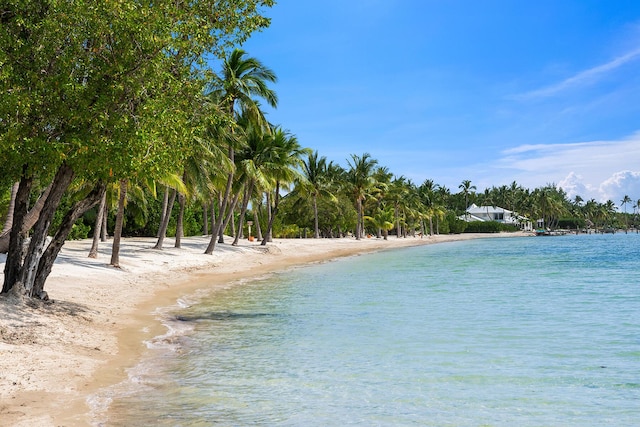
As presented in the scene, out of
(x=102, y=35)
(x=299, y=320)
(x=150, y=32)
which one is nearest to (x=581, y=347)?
(x=299, y=320)

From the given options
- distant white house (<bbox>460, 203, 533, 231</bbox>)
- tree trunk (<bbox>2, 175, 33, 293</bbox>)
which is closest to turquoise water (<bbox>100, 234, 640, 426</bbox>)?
tree trunk (<bbox>2, 175, 33, 293</bbox>)

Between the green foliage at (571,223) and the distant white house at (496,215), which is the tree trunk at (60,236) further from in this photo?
the green foliage at (571,223)

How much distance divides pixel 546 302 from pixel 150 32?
14002 mm

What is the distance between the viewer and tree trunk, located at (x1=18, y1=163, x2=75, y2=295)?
10633 mm

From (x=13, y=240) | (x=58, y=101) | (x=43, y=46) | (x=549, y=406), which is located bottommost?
(x=549, y=406)

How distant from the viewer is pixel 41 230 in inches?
419

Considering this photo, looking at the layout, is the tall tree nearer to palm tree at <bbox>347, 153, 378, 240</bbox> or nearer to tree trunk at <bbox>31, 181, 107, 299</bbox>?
tree trunk at <bbox>31, 181, 107, 299</bbox>

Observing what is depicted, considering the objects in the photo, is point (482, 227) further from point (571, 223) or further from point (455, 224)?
point (571, 223)

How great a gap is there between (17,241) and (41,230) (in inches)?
25.4

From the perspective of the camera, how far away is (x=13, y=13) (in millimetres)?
9805

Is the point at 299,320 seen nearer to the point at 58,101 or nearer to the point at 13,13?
the point at 58,101

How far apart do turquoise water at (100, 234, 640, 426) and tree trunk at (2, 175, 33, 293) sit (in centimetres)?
313

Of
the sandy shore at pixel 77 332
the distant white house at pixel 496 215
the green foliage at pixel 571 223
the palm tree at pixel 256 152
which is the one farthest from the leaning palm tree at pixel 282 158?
the green foliage at pixel 571 223

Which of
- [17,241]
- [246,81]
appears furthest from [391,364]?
[246,81]
